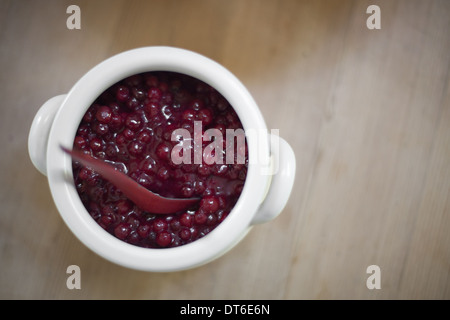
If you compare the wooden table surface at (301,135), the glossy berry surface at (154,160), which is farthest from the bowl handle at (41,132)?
the wooden table surface at (301,135)

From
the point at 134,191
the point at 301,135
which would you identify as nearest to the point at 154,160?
the point at 134,191

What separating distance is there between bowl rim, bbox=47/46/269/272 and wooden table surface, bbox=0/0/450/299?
24 centimetres

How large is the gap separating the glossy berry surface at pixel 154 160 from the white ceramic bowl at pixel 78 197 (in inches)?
1.1

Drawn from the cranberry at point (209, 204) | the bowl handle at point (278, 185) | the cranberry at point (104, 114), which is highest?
the cranberry at point (104, 114)

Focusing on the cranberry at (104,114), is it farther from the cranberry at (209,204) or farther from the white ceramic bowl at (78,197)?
the cranberry at (209,204)

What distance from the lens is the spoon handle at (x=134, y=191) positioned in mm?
436

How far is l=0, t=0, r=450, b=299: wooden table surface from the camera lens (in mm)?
699

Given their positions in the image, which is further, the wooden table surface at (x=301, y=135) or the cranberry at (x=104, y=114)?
the wooden table surface at (x=301, y=135)

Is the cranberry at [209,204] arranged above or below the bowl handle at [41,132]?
below

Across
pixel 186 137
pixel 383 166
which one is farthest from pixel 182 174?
pixel 383 166

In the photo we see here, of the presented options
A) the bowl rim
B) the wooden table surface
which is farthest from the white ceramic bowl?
the wooden table surface

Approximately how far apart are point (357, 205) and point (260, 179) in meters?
0.35

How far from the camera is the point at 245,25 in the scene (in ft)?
2.34

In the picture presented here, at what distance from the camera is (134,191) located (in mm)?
460
